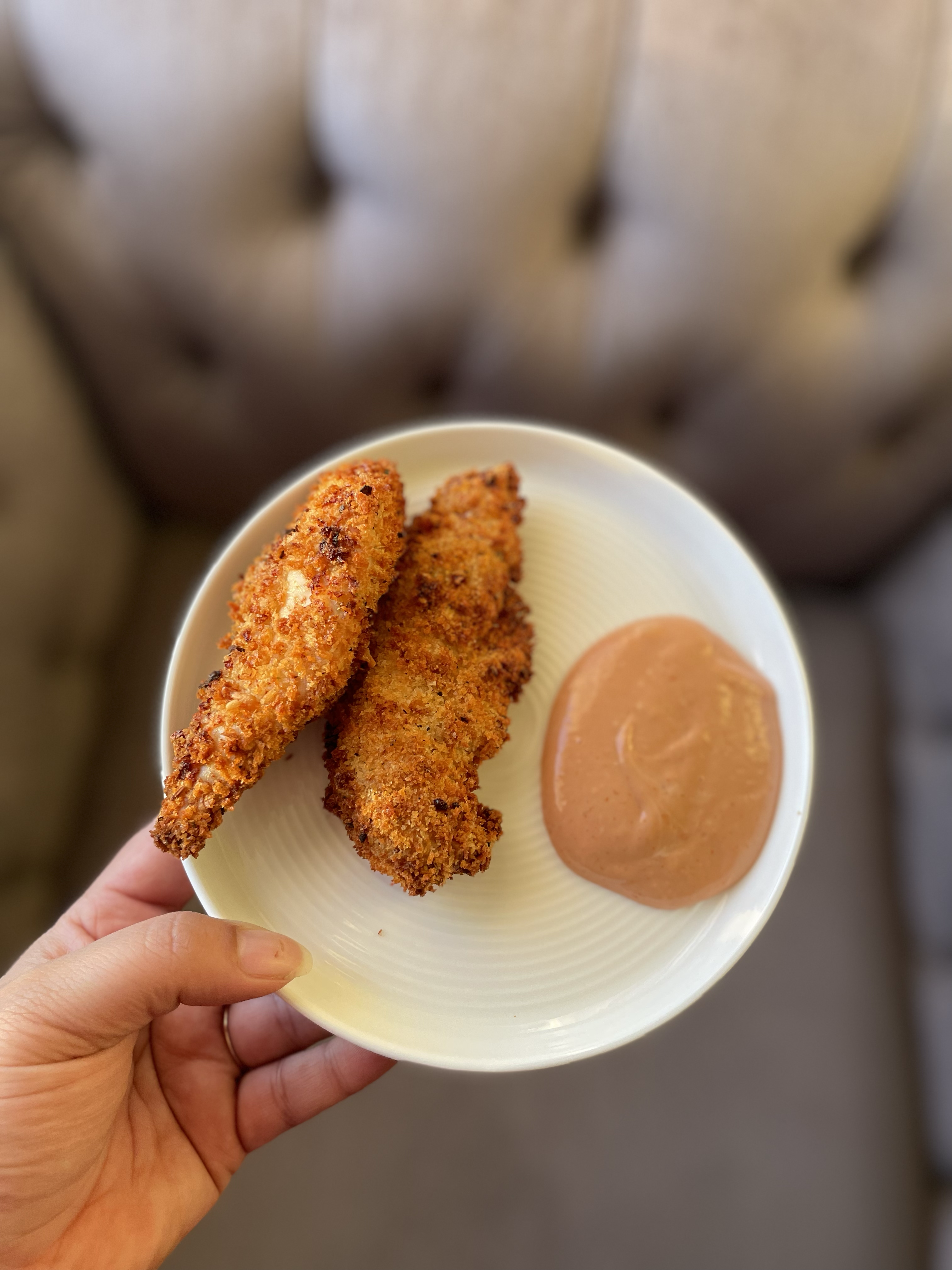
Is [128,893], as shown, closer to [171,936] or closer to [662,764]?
[171,936]

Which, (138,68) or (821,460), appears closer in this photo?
(138,68)

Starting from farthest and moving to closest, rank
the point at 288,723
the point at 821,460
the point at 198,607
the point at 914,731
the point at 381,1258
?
1. the point at 914,731
2. the point at 821,460
3. the point at 381,1258
4. the point at 198,607
5. the point at 288,723

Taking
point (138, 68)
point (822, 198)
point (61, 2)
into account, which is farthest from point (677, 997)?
point (61, 2)

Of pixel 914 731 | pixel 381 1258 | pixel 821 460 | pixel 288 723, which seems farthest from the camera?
pixel 914 731

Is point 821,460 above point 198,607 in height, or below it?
above

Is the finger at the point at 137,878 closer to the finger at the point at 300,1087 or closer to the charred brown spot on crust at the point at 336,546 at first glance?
the finger at the point at 300,1087

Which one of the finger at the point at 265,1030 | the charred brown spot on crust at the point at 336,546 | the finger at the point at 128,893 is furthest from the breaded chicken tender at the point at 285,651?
the finger at the point at 265,1030

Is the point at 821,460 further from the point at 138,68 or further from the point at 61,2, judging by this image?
the point at 61,2

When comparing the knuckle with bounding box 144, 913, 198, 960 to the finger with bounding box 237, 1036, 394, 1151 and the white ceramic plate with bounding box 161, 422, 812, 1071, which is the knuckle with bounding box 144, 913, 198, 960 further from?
the finger with bounding box 237, 1036, 394, 1151
